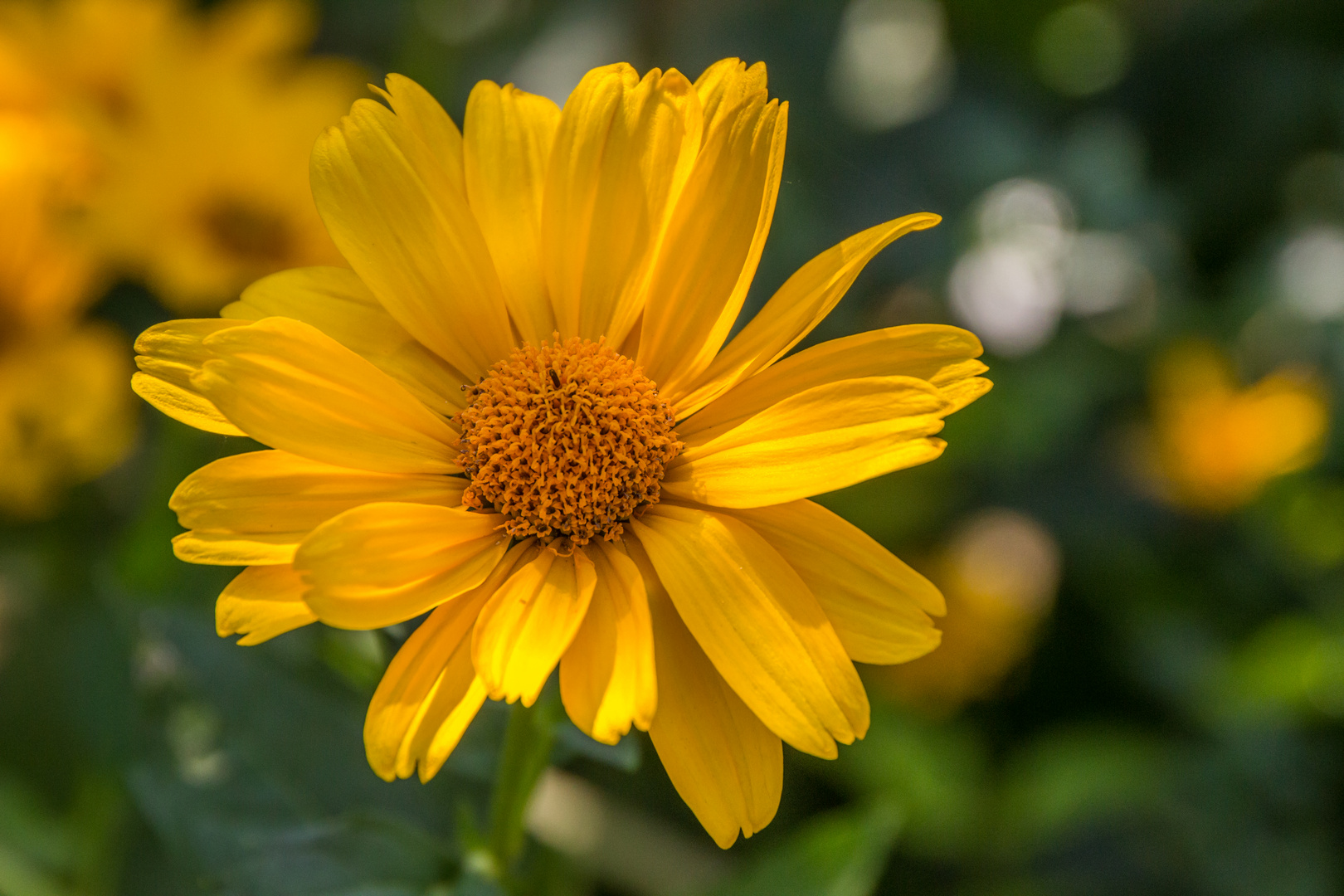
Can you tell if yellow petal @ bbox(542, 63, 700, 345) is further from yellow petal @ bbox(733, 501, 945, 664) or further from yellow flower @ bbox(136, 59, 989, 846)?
yellow petal @ bbox(733, 501, 945, 664)

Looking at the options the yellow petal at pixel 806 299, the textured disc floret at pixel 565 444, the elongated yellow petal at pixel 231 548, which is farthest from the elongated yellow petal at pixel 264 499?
the yellow petal at pixel 806 299

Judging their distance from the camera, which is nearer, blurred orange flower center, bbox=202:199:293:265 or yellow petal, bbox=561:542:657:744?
yellow petal, bbox=561:542:657:744

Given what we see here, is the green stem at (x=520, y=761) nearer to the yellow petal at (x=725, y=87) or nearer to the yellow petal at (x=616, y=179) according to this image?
the yellow petal at (x=616, y=179)

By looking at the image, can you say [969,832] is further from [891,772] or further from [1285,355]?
[1285,355]

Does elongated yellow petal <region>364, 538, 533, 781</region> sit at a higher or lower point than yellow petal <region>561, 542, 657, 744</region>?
lower

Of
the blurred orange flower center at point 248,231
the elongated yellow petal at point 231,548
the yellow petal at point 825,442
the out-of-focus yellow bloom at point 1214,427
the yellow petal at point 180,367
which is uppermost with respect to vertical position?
the out-of-focus yellow bloom at point 1214,427

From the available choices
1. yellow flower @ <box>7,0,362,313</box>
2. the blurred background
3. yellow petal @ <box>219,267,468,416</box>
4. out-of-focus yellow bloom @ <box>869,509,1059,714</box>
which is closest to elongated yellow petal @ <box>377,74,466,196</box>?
yellow petal @ <box>219,267,468,416</box>
